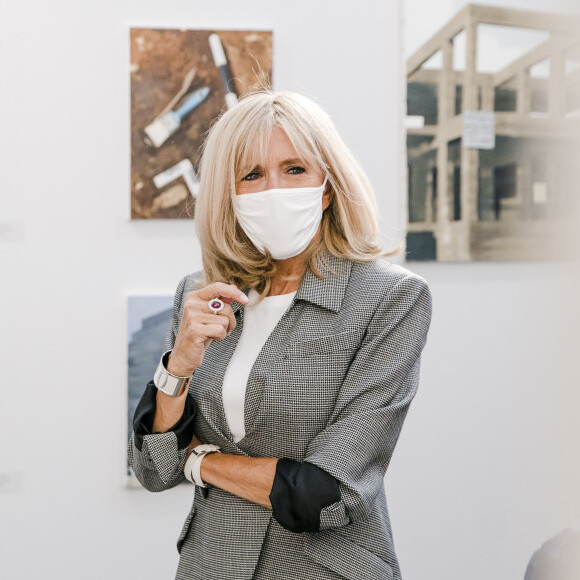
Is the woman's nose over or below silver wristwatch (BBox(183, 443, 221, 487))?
over

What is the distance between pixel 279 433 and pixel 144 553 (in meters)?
1.20

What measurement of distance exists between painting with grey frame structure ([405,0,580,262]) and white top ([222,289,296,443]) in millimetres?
1022

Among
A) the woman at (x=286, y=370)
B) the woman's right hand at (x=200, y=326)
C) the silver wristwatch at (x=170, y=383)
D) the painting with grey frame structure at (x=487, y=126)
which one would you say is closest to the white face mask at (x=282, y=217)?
the woman at (x=286, y=370)

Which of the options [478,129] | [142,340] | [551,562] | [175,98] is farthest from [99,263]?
[551,562]

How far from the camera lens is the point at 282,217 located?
129 cm

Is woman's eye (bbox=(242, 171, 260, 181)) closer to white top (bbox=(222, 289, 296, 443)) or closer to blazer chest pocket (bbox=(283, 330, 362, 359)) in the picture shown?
white top (bbox=(222, 289, 296, 443))

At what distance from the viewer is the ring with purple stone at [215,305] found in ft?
4.05

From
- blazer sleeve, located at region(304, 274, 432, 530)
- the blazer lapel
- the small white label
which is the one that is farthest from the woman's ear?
the small white label

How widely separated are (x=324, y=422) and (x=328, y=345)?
0.13 m

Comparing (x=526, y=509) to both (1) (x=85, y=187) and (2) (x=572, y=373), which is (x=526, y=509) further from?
(1) (x=85, y=187)

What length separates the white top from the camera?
50.2 inches

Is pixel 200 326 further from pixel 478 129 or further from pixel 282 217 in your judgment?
pixel 478 129

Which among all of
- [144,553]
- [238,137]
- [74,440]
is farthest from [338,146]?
[144,553]

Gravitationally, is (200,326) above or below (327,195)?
below
